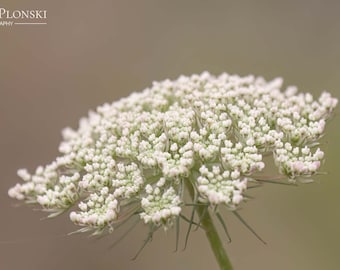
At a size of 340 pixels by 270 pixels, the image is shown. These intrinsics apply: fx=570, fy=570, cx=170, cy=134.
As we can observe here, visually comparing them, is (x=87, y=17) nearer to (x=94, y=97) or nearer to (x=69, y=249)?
(x=94, y=97)

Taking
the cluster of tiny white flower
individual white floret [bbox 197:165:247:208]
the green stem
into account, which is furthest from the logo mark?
individual white floret [bbox 197:165:247:208]

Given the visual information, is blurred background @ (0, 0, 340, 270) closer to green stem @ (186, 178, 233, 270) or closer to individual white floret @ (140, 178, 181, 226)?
green stem @ (186, 178, 233, 270)

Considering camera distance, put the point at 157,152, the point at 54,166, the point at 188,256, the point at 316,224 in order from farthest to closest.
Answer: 1. the point at 188,256
2. the point at 316,224
3. the point at 54,166
4. the point at 157,152

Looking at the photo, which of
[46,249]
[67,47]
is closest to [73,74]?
[67,47]

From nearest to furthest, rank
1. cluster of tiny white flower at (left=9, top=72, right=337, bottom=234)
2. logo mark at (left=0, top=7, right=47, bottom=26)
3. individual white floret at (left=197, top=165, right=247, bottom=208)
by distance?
individual white floret at (left=197, top=165, right=247, bottom=208), cluster of tiny white flower at (left=9, top=72, right=337, bottom=234), logo mark at (left=0, top=7, right=47, bottom=26)

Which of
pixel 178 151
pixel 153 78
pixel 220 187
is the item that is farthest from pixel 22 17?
pixel 220 187

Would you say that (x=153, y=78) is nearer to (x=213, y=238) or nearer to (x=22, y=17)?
(x=22, y=17)
